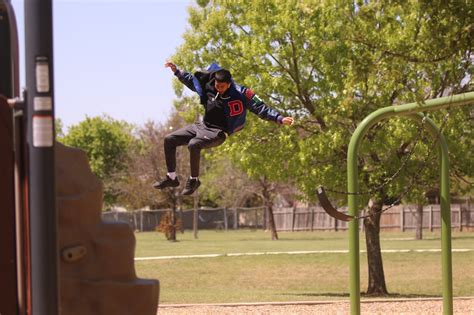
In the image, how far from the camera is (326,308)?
14.4 meters

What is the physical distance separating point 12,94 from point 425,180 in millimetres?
15273

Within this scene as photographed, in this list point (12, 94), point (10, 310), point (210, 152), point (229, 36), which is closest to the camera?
point (10, 310)

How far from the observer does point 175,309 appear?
45.8 ft

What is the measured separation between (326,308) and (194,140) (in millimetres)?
6784

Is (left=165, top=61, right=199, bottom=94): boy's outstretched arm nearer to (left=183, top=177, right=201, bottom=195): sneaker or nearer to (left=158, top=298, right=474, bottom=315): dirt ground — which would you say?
(left=183, top=177, right=201, bottom=195): sneaker

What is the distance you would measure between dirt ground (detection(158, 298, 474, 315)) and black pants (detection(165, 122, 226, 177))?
547 centimetres

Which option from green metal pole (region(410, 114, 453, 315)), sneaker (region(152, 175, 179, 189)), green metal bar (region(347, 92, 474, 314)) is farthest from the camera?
green metal pole (region(410, 114, 453, 315))

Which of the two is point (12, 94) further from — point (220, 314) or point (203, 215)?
point (203, 215)

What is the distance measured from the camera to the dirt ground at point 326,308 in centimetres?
1383

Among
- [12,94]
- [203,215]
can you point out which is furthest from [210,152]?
[203,215]

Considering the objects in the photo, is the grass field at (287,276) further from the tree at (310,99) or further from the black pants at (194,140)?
the black pants at (194,140)

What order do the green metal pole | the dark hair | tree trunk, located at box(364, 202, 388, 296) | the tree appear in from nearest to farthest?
the dark hair → the green metal pole → the tree → tree trunk, located at box(364, 202, 388, 296)

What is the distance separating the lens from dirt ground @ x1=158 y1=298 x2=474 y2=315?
13.8 meters

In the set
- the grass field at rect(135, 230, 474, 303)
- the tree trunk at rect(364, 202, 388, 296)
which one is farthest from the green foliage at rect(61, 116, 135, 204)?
the tree trunk at rect(364, 202, 388, 296)
